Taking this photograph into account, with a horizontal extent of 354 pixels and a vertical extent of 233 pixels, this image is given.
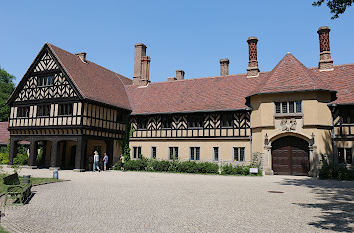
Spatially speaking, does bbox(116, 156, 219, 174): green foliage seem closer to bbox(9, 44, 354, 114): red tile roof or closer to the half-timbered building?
the half-timbered building

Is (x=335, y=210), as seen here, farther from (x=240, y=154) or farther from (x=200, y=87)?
(x=200, y=87)

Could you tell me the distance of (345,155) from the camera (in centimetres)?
2064

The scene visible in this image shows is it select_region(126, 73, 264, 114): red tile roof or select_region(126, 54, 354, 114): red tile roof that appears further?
select_region(126, 73, 264, 114): red tile roof

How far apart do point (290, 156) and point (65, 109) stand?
61.4 feet

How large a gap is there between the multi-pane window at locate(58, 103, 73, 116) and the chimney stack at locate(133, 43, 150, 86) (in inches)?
408

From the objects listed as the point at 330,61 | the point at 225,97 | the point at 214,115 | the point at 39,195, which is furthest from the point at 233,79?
the point at 39,195

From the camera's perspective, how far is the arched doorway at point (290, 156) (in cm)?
2130

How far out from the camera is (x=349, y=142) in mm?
20562

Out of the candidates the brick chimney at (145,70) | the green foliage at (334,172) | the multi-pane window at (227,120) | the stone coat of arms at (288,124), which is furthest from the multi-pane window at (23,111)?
the green foliage at (334,172)

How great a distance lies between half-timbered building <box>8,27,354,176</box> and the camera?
21062mm

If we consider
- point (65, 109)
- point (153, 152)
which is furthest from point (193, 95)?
point (65, 109)

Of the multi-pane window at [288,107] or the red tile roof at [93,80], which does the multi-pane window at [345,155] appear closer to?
the multi-pane window at [288,107]

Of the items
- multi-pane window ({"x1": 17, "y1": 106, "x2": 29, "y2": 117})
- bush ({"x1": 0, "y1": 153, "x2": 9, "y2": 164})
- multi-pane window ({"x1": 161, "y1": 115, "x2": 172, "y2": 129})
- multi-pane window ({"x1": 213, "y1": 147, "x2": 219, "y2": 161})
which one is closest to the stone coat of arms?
multi-pane window ({"x1": 213, "y1": 147, "x2": 219, "y2": 161})

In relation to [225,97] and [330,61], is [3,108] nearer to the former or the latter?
[225,97]
